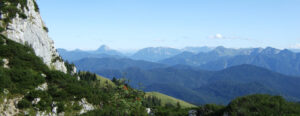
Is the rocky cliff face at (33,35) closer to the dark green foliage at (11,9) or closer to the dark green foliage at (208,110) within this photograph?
the dark green foliage at (11,9)

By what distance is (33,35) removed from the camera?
4921 inches

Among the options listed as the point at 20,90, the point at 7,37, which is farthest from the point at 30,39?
the point at 20,90

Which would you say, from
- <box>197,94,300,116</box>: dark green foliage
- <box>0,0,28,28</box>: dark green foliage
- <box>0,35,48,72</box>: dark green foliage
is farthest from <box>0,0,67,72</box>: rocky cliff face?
<box>197,94,300,116</box>: dark green foliage

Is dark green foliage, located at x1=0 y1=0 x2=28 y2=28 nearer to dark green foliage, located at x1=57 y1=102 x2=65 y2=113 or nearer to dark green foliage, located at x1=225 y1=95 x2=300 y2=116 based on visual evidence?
dark green foliage, located at x1=57 y1=102 x2=65 y2=113

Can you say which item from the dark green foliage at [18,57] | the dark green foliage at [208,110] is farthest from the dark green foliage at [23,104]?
the dark green foliage at [208,110]

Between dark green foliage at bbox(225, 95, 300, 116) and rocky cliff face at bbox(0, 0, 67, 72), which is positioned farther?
rocky cliff face at bbox(0, 0, 67, 72)

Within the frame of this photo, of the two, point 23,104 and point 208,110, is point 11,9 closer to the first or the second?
point 23,104

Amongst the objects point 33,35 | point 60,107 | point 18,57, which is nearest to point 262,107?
point 60,107

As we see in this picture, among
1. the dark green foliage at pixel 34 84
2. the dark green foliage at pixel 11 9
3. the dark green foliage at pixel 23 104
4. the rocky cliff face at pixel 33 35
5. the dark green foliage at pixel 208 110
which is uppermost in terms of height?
the dark green foliage at pixel 11 9

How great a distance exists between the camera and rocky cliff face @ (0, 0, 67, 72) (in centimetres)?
10703

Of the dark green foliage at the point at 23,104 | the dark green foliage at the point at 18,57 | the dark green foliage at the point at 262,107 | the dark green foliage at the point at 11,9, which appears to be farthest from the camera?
the dark green foliage at the point at 11,9

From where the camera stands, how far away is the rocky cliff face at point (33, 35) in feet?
351

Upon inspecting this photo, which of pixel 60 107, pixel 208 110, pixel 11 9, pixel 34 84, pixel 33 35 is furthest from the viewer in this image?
pixel 33 35

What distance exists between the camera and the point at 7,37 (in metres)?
100
